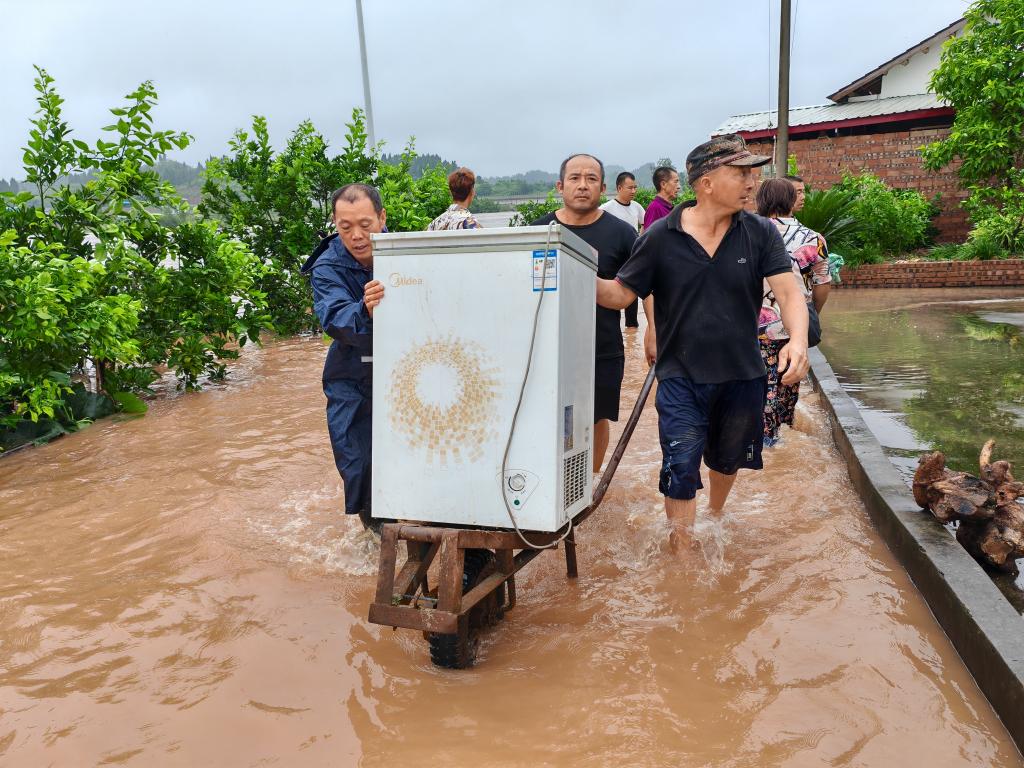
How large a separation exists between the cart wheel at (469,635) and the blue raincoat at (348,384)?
74cm

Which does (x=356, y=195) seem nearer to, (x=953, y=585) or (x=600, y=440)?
(x=600, y=440)

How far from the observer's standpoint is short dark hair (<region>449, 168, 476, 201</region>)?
7031 millimetres

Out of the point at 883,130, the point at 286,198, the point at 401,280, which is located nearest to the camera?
the point at 401,280

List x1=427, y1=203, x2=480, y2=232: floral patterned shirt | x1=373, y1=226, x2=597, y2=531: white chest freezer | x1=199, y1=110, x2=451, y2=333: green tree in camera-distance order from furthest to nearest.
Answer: x1=199, y1=110, x2=451, y2=333: green tree, x1=427, y1=203, x2=480, y2=232: floral patterned shirt, x1=373, y1=226, x2=597, y2=531: white chest freezer

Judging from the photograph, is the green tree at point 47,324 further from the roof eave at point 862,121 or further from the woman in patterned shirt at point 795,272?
the roof eave at point 862,121

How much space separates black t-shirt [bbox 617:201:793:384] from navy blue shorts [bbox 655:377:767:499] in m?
0.08

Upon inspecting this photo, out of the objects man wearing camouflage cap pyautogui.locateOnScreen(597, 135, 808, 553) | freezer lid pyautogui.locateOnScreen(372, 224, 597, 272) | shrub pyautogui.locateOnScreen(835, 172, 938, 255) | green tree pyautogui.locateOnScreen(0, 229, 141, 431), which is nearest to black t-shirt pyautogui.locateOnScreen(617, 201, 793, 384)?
man wearing camouflage cap pyautogui.locateOnScreen(597, 135, 808, 553)

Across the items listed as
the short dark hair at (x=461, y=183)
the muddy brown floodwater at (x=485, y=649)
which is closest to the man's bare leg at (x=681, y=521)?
the muddy brown floodwater at (x=485, y=649)

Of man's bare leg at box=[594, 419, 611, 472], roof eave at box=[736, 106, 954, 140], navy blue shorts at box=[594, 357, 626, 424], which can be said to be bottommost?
man's bare leg at box=[594, 419, 611, 472]

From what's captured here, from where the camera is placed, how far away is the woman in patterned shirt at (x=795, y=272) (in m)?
5.27

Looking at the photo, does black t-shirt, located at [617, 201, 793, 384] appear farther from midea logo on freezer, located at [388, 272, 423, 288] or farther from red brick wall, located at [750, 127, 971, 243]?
red brick wall, located at [750, 127, 971, 243]

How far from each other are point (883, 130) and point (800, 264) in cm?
2077

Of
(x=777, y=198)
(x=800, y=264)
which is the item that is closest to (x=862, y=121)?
(x=777, y=198)

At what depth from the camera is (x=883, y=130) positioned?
76.9 ft
